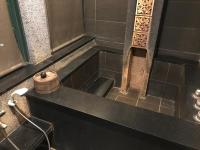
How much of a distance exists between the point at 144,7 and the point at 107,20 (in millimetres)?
607

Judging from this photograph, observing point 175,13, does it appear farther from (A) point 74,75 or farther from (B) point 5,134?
(B) point 5,134

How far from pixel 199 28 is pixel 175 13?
295 millimetres

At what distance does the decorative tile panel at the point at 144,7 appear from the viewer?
1702mm

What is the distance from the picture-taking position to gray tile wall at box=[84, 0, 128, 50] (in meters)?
2.11

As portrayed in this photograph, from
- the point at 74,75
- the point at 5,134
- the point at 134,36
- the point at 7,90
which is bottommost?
the point at 5,134

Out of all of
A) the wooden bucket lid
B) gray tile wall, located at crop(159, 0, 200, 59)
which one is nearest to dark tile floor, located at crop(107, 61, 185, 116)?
gray tile wall, located at crop(159, 0, 200, 59)

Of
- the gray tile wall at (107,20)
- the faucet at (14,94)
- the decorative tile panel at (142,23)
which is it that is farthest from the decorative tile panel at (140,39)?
the faucet at (14,94)

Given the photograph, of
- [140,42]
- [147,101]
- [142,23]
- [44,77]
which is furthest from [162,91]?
[44,77]

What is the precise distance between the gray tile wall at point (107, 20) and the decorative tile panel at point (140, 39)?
0.33 m

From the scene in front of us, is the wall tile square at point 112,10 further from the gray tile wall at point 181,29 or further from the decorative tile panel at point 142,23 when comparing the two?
the gray tile wall at point 181,29

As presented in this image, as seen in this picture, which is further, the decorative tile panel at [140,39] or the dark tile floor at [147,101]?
the dark tile floor at [147,101]

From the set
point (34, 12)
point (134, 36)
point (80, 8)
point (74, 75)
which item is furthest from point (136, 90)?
point (34, 12)

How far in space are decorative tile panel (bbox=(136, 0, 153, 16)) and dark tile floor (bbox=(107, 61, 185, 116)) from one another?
23.1 inches

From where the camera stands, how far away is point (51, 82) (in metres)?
1.30
